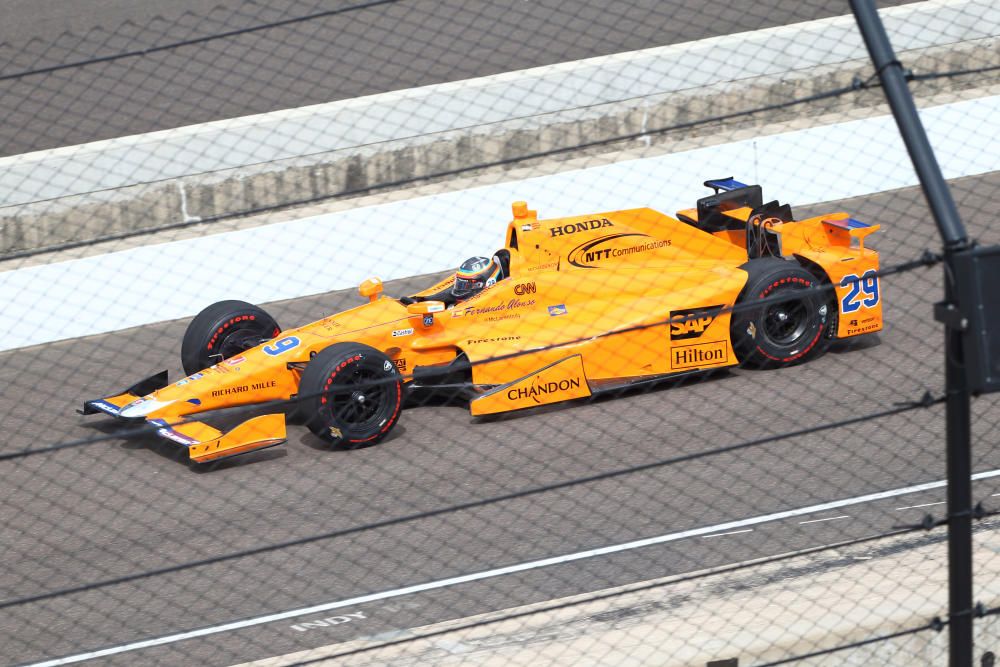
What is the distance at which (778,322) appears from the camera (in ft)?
28.1

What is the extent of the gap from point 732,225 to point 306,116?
A: 3674 millimetres

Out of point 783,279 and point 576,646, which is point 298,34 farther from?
point 576,646

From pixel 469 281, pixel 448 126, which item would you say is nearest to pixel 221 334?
pixel 469 281

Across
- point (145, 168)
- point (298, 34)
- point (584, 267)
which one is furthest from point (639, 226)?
point (298, 34)

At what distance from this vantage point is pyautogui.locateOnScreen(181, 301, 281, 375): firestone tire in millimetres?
8656

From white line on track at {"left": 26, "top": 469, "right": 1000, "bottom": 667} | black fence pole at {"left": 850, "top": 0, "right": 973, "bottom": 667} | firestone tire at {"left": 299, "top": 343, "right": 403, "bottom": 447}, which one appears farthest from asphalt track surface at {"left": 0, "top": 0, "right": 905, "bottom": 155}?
black fence pole at {"left": 850, "top": 0, "right": 973, "bottom": 667}

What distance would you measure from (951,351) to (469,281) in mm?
5002

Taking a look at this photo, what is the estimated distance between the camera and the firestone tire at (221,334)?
28.4 ft

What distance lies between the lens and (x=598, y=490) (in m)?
7.23

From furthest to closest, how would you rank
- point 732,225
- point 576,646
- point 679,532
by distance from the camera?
point 732,225, point 679,532, point 576,646

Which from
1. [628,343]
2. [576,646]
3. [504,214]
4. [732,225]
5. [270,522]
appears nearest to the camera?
[576,646]

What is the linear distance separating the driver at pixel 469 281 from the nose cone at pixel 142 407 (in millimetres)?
1572

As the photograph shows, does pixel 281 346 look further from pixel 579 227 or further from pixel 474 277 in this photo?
pixel 579 227

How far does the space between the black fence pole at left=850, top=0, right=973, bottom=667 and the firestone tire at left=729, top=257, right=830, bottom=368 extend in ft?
15.0
